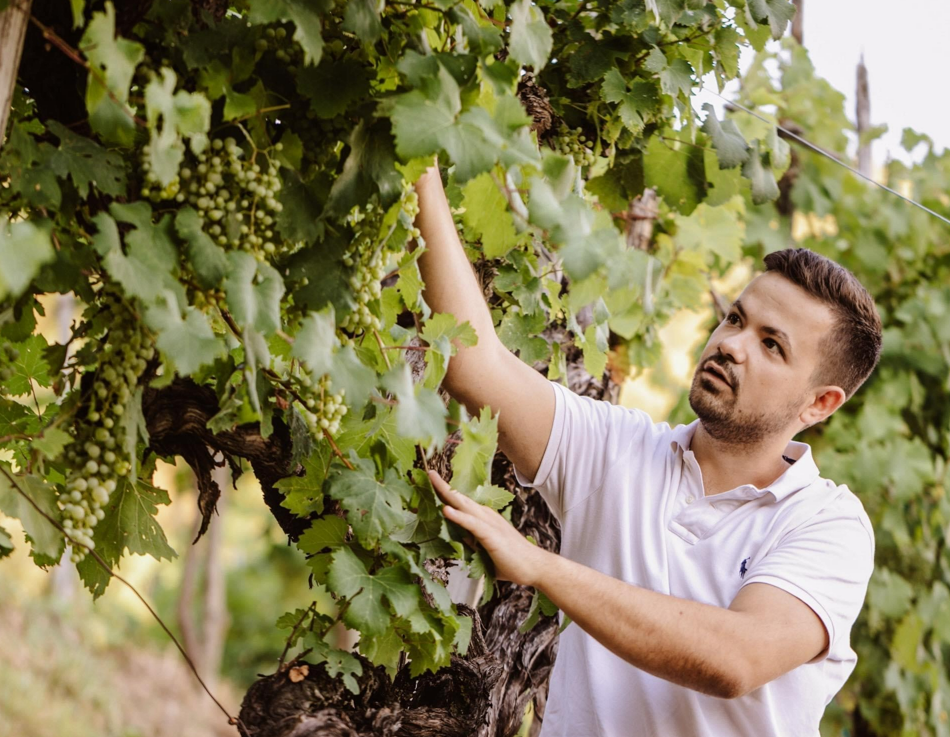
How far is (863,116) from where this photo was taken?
493 cm

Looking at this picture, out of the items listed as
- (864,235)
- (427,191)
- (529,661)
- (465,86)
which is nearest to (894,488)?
(864,235)

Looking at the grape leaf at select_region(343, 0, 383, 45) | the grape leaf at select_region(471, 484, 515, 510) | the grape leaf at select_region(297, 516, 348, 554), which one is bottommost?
the grape leaf at select_region(297, 516, 348, 554)

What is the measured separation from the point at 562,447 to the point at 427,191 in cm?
65

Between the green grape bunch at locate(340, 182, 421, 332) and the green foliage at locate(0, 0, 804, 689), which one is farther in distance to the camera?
the green grape bunch at locate(340, 182, 421, 332)

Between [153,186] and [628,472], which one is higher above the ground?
[153,186]

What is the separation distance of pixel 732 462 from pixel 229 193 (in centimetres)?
126

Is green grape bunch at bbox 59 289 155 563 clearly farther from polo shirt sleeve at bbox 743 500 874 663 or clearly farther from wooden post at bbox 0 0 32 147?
polo shirt sleeve at bbox 743 500 874 663

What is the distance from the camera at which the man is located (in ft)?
5.08

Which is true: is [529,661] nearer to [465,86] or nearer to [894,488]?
[465,86]

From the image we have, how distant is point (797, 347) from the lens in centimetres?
203

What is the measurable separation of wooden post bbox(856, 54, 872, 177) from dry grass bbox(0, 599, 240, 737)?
21.8ft

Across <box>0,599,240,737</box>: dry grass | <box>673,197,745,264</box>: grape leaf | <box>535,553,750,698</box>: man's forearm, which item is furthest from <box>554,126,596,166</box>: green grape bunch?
<box>0,599,240,737</box>: dry grass

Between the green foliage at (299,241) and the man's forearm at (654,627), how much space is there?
0.48ft

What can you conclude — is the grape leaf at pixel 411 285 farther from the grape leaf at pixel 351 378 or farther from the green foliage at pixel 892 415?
the green foliage at pixel 892 415
